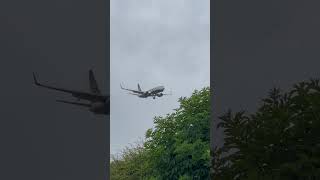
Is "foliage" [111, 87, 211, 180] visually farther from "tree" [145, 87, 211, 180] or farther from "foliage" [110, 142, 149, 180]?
"foliage" [110, 142, 149, 180]

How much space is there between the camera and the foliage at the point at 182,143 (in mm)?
14734

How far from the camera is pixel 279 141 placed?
1.69 metres

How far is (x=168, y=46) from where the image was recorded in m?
19.3

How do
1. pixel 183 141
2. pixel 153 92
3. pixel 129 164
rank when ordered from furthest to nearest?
1. pixel 129 164
2. pixel 153 92
3. pixel 183 141

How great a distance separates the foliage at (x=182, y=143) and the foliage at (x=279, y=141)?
1242 centimetres
